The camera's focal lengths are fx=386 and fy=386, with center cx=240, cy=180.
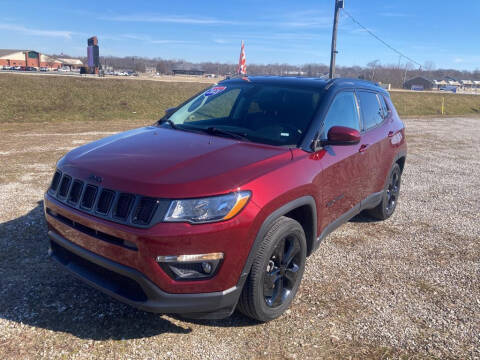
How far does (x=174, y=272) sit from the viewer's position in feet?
8.06

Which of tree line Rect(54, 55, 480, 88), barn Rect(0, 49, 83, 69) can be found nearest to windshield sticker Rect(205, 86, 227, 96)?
tree line Rect(54, 55, 480, 88)

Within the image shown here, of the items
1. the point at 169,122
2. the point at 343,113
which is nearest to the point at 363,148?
the point at 343,113

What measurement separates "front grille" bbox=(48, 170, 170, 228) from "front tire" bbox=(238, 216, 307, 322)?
0.80 m

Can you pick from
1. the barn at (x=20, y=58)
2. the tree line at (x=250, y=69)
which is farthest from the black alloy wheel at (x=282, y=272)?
the barn at (x=20, y=58)

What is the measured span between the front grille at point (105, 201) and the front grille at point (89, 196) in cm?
7

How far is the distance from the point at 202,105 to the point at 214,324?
2.33 m

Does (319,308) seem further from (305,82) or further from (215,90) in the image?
(215,90)

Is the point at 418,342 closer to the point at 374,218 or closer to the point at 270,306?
the point at 270,306

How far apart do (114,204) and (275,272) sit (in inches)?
52.7

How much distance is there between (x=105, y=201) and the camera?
259 centimetres

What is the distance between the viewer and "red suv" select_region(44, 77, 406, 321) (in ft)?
8.00

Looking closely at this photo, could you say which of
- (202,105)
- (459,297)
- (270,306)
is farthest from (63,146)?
Answer: (459,297)

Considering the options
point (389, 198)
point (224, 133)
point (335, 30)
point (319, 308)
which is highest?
point (335, 30)

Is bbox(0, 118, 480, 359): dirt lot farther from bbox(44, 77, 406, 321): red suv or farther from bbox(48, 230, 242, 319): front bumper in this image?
bbox(48, 230, 242, 319): front bumper
